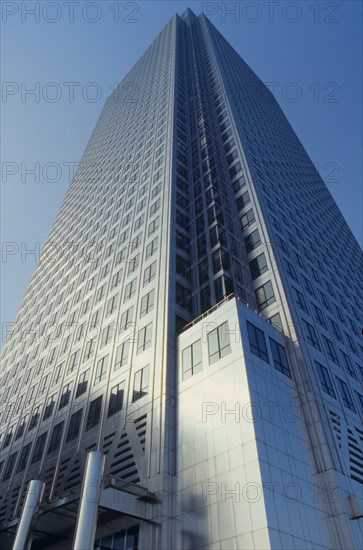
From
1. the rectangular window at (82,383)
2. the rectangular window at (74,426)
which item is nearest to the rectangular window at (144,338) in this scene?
the rectangular window at (82,383)

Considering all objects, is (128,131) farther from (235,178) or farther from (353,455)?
(353,455)

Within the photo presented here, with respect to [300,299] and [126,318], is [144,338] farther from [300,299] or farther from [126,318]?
[300,299]

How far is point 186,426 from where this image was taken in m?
27.9

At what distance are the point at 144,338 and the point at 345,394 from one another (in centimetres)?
1728

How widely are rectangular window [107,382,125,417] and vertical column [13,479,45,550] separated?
8537mm

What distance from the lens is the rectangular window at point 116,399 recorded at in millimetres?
33062

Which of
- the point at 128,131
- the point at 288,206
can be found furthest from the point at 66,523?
the point at 128,131

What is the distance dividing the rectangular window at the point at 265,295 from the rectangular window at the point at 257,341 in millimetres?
7042

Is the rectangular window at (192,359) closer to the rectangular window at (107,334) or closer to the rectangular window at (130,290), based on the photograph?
the rectangular window at (107,334)

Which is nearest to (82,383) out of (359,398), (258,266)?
(258,266)

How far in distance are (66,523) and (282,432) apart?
15190 mm

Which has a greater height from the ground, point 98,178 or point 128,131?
point 128,131

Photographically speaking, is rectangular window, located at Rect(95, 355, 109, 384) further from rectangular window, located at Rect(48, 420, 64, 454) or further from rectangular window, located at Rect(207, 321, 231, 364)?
rectangular window, located at Rect(207, 321, 231, 364)

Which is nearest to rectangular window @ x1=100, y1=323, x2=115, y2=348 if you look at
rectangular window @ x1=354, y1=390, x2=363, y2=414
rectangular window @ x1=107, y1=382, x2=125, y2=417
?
rectangular window @ x1=107, y1=382, x2=125, y2=417
